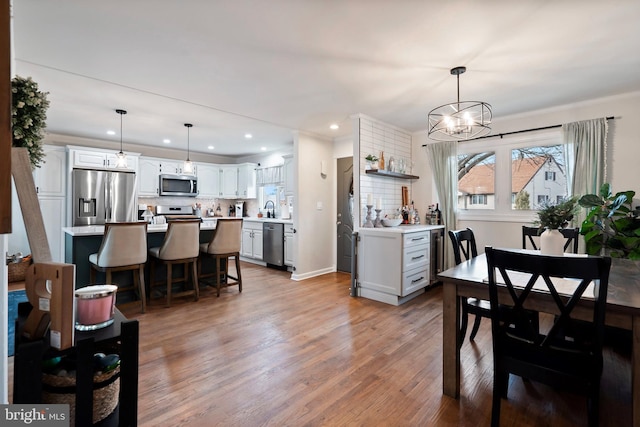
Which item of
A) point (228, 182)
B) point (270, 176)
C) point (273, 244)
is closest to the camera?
point (273, 244)

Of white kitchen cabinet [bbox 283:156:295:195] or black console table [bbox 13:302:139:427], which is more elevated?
→ white kitchen cabinet [bbox 283:156:295:195]

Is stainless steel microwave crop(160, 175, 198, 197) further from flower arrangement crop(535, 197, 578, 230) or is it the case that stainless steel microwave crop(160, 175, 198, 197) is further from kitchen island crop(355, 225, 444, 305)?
flower arrangement crop(535, 197, 578, 230)

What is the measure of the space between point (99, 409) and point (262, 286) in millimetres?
3331

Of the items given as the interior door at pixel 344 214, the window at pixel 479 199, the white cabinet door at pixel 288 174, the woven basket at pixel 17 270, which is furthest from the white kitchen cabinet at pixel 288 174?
the woven basket at pixel 17 270

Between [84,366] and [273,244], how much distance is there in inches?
183

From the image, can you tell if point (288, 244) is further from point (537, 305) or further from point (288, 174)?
point (537, 305)

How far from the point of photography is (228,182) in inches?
279

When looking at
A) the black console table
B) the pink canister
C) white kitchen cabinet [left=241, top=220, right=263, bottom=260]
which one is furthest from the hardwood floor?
white kitchen cabinet [left=241, top=220, right=263, bottom=260]

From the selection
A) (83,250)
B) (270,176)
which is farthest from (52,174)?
Result: (270,176)

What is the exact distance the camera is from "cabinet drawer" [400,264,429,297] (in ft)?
12.0

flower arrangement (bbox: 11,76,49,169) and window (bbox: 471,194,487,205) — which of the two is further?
window (bbox: 471,194,487,205)

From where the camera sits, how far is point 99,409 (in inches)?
45.8

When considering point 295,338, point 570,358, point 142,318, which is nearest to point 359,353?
point 295,338

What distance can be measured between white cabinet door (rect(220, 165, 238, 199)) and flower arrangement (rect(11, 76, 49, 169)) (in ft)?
17.6
